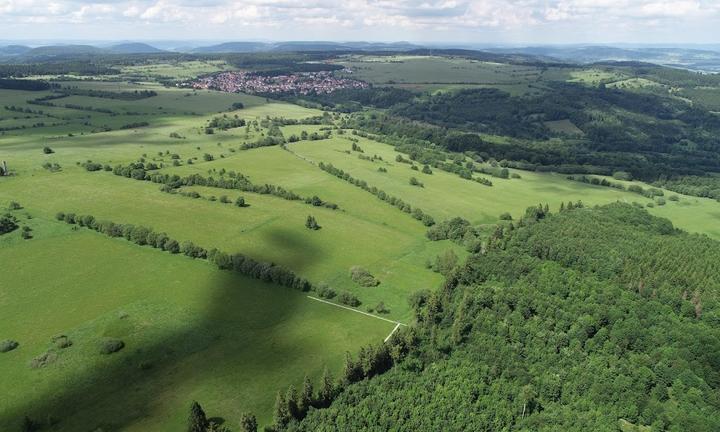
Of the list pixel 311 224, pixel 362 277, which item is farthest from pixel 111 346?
pixel 311 224

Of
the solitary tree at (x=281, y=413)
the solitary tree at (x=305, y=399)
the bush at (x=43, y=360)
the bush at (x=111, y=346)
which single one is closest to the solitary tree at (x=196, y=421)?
the solitary tree at (x=281, y=413)

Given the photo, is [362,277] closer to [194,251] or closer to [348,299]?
[348,299]

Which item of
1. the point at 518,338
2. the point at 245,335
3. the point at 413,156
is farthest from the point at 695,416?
the point at 413,156

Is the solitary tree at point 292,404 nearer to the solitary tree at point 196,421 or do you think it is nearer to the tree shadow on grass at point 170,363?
the tree shadow on grass at point 170,363

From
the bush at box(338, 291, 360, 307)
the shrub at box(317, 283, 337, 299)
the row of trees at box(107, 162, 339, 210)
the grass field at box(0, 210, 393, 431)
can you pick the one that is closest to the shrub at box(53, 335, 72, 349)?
the grass field at box(0, 210, 393, 431)

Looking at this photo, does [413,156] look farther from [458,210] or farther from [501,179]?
[458,210]

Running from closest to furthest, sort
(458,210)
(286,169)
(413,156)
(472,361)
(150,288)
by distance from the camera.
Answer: (472,361), (150,288), (458,210), (286,169), (413,156)
